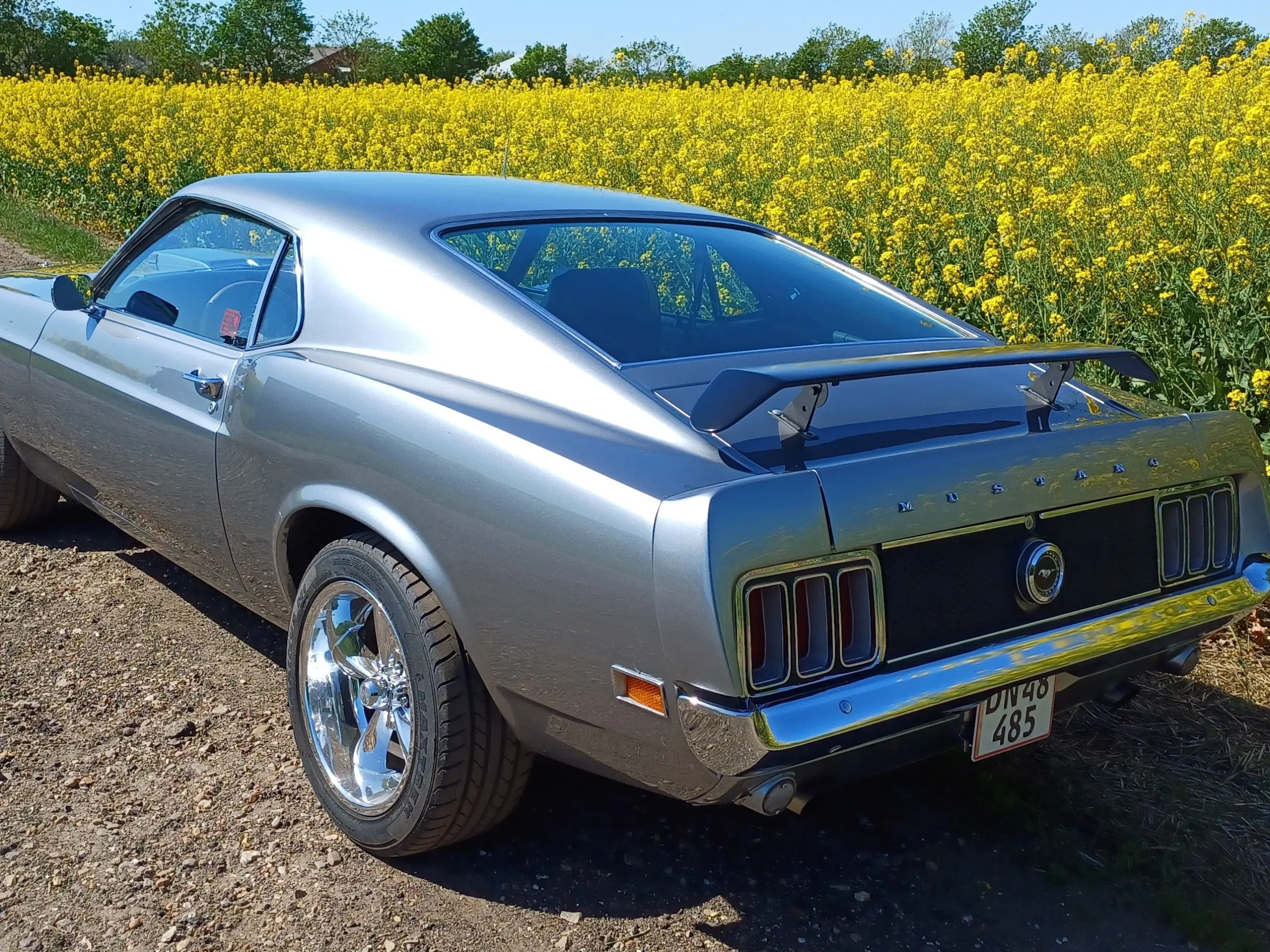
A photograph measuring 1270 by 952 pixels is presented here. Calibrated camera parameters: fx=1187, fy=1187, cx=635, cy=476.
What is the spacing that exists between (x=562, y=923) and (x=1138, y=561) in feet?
4.52

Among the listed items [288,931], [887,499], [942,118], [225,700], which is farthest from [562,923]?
[942,118]

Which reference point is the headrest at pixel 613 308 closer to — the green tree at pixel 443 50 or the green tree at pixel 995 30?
the green tree at pixel 995 30

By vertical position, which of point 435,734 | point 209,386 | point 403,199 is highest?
point 403,199

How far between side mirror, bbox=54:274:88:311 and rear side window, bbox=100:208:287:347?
74mm

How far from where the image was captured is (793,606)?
192 centimetres

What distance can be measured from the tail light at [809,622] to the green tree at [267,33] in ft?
204

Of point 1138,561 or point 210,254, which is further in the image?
point 210,254

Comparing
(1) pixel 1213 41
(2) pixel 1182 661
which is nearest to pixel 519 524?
(2) pixel 1182 661

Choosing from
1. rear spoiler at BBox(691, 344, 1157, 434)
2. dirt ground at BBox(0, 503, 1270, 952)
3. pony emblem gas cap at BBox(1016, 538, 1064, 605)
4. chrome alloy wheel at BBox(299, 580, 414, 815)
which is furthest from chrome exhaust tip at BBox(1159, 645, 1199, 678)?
chrome alloy wheel at BBox(299, 580, 414, 815)

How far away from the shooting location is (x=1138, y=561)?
93.7 inches

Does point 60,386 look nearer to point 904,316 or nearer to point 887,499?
point 904,316

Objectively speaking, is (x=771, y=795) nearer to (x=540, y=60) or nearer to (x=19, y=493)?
(x=19, y=493)

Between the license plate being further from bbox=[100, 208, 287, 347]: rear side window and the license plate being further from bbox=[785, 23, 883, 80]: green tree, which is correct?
bbox=[785, 23, 883, 80]: green tree

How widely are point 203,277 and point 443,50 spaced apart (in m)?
73.9
